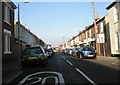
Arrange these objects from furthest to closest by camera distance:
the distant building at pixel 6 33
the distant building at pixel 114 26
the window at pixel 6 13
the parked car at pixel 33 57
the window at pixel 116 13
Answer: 1. the window at pixel 116 13
2. the distant building at pixel 114 26
3. the window at pixel 6 13
4. the distant building at pixel 6 33
5. the parked car at pixel 33 57

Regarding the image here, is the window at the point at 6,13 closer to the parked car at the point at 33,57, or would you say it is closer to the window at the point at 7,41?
the window at the point at 7,41

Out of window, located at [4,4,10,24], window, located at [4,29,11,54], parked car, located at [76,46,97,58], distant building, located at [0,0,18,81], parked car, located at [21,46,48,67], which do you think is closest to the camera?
parked car, located at [21,46,48,67]

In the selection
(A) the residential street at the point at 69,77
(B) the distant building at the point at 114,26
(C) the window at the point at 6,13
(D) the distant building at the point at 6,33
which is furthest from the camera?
(B) the distant building at the point at 114,26

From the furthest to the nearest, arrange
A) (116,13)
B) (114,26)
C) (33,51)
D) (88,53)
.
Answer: (88,53) < (114,26) < (116,13) < (33,51)

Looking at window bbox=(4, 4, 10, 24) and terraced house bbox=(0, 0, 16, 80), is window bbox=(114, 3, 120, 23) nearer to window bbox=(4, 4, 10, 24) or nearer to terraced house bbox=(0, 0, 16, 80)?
terraced house bbox=(0, 0, 16, 80)

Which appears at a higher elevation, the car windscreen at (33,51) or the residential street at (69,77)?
the car windscreen at (33,51)

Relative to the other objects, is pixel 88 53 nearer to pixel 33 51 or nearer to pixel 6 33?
pixel 6 33

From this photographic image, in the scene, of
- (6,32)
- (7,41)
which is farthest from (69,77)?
(7,41)

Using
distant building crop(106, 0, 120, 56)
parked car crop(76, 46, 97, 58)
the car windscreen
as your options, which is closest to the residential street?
the car windscreen

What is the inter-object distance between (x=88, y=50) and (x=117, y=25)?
4.86 meters

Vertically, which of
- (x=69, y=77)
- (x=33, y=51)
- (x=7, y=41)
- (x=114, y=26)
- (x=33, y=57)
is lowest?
(x=69, y=77)

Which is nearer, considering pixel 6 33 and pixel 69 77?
pixel 69 77

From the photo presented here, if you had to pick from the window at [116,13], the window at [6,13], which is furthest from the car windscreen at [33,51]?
the window at [116,13]

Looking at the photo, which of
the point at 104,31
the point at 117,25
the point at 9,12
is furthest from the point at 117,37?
the point at 9,12
